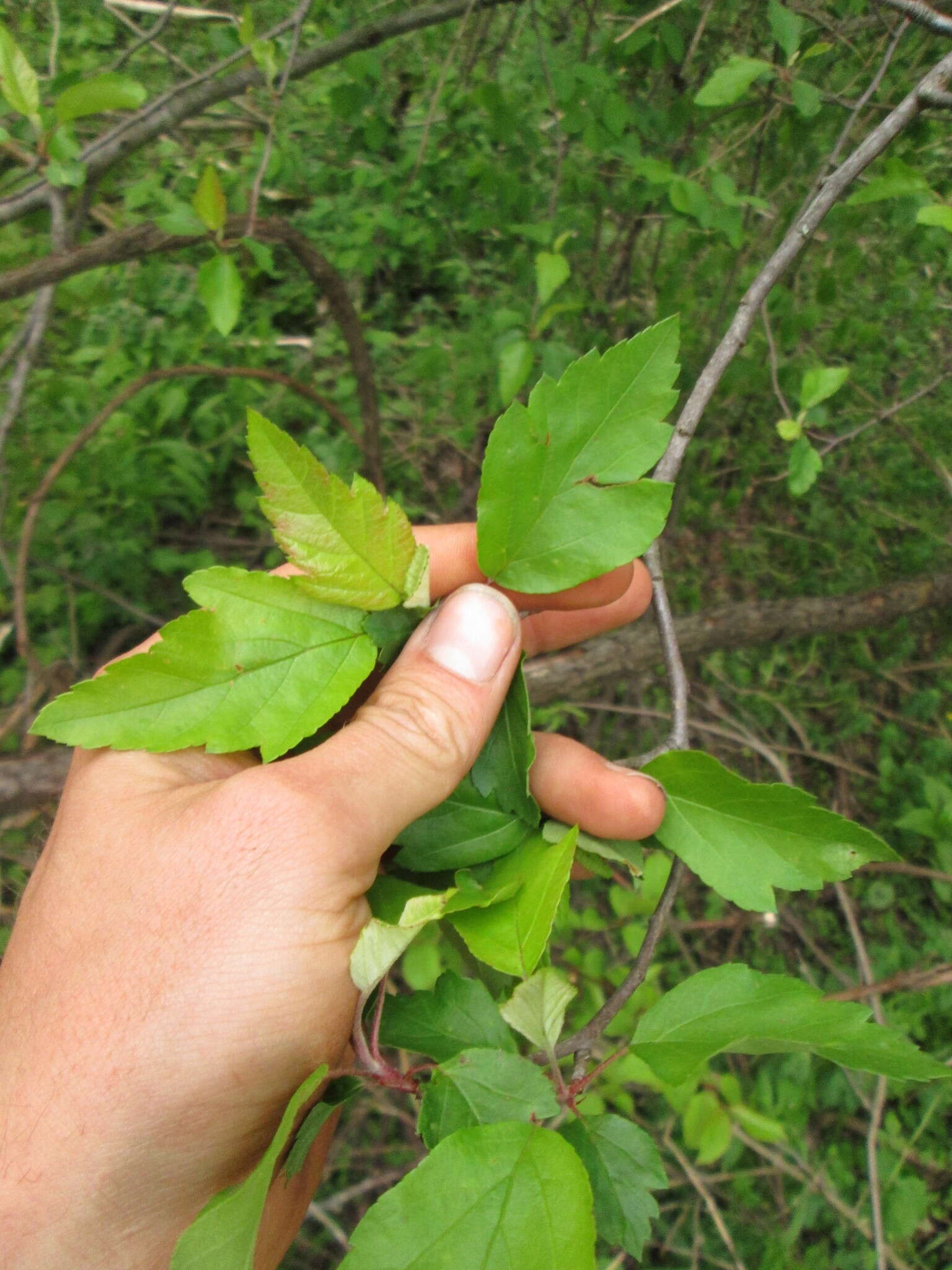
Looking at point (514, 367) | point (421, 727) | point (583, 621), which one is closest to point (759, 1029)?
point (421, 727)

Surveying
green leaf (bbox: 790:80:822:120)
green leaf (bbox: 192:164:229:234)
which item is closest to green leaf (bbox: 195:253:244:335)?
green leaf (bbox: 192:164:229:234)

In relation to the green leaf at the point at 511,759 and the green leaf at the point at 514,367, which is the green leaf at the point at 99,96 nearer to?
the green leaf at the point at 514,367

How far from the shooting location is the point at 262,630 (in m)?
1.21

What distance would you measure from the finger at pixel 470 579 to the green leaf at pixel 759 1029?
0.71 metres

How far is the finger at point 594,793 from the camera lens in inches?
52.0

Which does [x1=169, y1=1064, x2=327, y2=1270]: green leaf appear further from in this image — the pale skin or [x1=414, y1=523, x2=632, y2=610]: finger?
[x1=414, y1=523, x2=632, y2=610]: finger

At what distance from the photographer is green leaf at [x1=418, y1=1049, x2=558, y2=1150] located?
3.32ft

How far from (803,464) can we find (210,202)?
1525 millimetres

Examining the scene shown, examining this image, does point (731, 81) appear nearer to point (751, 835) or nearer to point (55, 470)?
point (751, 835)

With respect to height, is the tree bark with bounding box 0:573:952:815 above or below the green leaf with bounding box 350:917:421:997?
below

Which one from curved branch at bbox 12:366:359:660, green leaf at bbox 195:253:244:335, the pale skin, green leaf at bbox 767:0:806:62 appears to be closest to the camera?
the pale skin

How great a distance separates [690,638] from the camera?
9.36 ft

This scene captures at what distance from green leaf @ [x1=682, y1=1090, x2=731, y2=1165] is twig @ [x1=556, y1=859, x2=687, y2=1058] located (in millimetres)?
1308

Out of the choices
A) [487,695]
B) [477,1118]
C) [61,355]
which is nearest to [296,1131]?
[477,1118]
